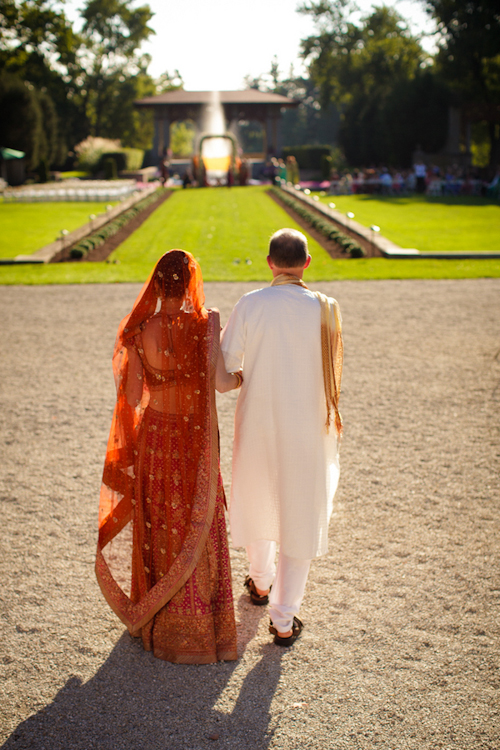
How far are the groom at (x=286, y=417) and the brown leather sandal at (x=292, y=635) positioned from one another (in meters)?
0.01

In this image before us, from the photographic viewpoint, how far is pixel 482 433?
532 centimetres

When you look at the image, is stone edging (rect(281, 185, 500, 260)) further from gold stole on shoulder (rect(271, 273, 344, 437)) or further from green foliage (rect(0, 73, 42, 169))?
green foliage (rect(0, 73, 42, 169))

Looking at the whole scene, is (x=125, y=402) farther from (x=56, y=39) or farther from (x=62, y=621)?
(x=56, y=39)

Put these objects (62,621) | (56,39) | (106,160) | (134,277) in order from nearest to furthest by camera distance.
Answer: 1. (62,621)
2. (134,277)
3. (106,160)
4. (56,39)

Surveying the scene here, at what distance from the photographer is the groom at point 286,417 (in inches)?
108

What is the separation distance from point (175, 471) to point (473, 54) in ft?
125

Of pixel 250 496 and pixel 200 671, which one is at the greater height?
pixel 250 496

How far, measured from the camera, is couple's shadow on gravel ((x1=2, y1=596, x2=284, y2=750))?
2426 millimetres

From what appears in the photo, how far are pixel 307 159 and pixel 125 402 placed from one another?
4342cm

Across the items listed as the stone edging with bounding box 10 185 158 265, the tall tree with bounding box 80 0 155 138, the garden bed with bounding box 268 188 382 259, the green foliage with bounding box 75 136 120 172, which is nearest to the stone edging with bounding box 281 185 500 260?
the garden bed with bounding box 268 188 382 259

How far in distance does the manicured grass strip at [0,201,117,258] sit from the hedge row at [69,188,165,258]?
128 cm

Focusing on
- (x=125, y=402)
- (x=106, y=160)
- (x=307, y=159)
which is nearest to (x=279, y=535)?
(x=125, y=402)

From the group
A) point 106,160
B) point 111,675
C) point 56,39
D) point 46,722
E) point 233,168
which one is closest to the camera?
point 46,722

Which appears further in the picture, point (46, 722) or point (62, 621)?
point (62, 621)
